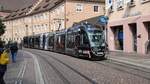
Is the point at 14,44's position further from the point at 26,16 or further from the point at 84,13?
the point at 26,16

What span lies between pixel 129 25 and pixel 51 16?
51892mm

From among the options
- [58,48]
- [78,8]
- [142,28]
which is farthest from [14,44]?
[78,8]

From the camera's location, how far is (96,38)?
31.5 metres

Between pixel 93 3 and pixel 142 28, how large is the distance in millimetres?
43201

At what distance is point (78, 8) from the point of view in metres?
79.1

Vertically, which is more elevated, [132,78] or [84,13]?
[84,13]

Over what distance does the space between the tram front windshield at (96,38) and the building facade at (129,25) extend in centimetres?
688

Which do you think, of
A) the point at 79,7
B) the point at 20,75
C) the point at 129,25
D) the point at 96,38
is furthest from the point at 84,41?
the point at 79,7

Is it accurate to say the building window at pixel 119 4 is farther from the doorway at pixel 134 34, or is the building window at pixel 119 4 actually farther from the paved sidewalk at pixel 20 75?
the paved sidewalk at pixel 20 75

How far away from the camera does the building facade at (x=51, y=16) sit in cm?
7844

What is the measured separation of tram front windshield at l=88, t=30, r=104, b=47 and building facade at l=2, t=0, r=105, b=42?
44959 millimetres

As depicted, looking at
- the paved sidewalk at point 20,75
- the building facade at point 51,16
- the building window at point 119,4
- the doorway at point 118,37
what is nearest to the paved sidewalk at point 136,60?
the paved sidewalk at point 20,75

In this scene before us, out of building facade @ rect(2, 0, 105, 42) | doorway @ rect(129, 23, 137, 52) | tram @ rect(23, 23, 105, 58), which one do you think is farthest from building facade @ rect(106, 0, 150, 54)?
building facade @ rect(2, 0, 105, 42)

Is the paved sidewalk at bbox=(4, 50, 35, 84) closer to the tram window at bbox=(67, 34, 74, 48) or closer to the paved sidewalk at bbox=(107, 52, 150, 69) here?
the paved sidewalk at bbox=(107, 52, 150, 69)
